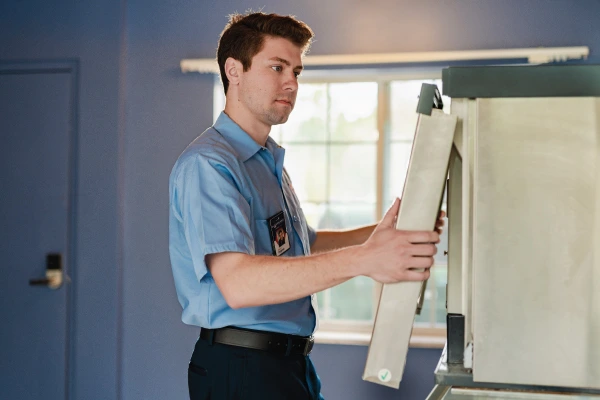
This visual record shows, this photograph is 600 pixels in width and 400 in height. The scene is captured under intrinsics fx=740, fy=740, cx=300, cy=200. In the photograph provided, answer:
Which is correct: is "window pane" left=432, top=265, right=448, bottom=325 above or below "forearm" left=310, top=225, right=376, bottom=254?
below

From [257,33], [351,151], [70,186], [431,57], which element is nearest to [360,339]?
[351,151]

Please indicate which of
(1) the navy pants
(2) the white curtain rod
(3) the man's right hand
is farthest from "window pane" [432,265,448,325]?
(3) the man's right hand

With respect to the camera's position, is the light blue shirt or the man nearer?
the man

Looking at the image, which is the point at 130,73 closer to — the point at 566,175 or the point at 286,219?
the point at 286,219

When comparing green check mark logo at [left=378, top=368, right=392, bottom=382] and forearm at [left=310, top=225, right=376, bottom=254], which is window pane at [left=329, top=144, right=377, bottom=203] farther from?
green check mark logo at [left=378, top=368, right=392, bottom=382]

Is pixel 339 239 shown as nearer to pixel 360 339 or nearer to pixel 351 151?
pixel 360 339

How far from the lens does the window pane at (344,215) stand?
375 cm

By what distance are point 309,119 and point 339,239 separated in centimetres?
184

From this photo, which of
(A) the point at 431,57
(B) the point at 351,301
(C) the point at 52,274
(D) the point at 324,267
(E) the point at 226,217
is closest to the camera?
(D) the point at 324,267

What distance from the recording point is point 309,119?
3.85 metres

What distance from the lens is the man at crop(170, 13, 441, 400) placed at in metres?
1.35

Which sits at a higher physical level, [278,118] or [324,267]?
[278,118]

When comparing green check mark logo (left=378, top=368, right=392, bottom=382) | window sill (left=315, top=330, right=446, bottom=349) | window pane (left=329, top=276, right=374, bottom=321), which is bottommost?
window sill (left=315, top=330, right=446, bottom=349)

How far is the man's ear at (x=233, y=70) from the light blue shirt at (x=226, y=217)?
9 cm
